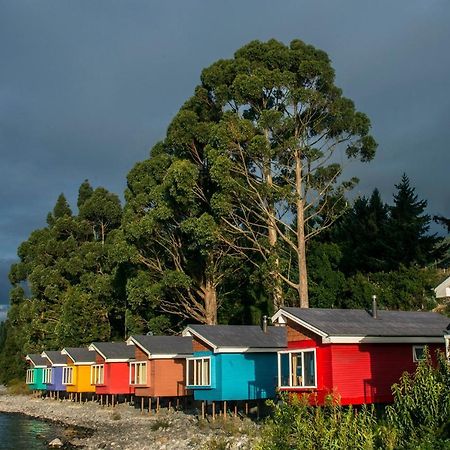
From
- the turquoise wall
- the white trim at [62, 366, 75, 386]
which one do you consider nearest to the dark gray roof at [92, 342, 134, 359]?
the white trim at [62, 366, 75, 386]

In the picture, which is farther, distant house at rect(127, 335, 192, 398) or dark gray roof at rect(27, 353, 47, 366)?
dark gray roof at rect(27, 353, 47, 366)

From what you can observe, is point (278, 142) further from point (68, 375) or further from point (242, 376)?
point (68, 375)

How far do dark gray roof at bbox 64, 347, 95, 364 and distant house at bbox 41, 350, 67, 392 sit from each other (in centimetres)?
245

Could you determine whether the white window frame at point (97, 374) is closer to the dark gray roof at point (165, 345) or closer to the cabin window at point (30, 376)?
the dark gray roof at point (165, 345)

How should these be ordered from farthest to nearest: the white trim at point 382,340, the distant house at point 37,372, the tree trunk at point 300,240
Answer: the distant house at point 37,372
the tree trunk at point 300,240
the white trim at point 382,340

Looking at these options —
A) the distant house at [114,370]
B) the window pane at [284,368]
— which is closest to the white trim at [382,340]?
the window pane at [284,368]

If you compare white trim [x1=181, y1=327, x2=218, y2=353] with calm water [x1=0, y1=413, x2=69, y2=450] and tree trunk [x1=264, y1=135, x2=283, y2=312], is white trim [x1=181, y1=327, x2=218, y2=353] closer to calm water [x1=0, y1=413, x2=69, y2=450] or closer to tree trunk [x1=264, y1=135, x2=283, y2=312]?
tree trunk [x1=264, y1=135, x2=283, y2=312]

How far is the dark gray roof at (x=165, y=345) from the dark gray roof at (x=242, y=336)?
18.7 feet

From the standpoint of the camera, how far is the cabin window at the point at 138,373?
3378 centimetres

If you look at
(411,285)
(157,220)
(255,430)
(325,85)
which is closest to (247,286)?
(157,220)

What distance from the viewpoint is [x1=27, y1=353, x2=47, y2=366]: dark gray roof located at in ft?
179

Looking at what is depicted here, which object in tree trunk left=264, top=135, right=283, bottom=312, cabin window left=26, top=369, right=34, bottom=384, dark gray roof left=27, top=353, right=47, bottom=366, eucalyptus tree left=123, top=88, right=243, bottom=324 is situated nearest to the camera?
tree trunk left=264, top=135, right=283, bottom=312

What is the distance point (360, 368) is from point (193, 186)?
62.9ft

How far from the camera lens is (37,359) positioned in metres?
56.1
